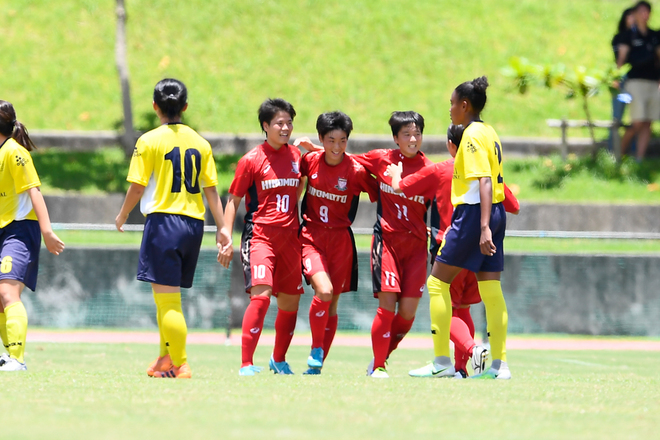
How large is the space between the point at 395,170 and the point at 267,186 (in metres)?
1.01

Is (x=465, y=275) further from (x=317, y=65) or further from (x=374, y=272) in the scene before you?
(x=317, y=65)

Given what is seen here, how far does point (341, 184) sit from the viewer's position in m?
7.56

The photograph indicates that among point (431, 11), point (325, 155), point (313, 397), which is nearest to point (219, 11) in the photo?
point (431, 11)

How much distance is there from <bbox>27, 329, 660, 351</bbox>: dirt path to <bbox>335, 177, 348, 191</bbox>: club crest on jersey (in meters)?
4.41

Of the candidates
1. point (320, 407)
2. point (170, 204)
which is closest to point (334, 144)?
point (170, 204)

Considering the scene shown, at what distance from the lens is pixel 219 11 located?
23.4 meters

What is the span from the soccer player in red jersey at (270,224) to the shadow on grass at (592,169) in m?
10.2

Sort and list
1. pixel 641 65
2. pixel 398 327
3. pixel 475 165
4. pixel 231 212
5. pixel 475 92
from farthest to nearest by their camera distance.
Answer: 1. pixel 641 65
2. pixel 398 327
3. pixel 231 212
4. pixel 475 92
5. pixel 475 165

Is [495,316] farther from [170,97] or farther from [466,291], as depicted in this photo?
[170,97]

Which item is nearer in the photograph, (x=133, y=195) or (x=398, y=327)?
(x=133, y=195)

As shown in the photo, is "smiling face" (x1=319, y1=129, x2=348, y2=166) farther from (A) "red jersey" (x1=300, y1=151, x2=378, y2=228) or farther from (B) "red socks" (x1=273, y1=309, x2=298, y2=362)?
(B) "red socks" (x1=273, y1=309, x2=298, y2=362)

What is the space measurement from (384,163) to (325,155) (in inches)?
19.1

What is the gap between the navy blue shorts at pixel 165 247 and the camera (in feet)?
21.4

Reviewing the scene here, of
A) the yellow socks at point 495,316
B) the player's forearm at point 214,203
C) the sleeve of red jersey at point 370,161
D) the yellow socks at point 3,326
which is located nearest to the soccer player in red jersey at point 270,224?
the player's forearm at point 214,203
